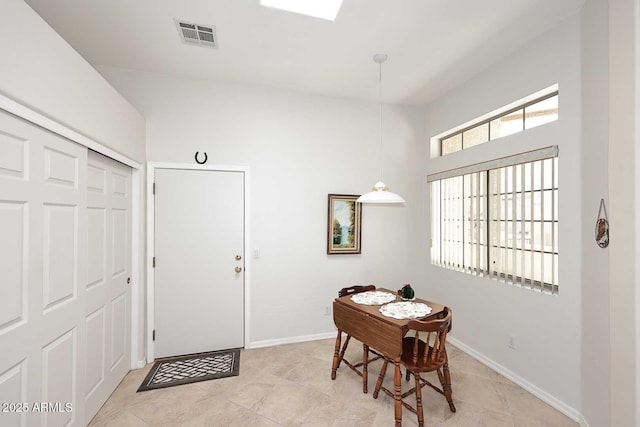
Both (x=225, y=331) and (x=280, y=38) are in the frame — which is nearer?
(x=280, y=38)

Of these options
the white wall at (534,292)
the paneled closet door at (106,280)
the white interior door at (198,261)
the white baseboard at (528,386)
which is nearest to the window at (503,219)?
the white wall at (534,292)

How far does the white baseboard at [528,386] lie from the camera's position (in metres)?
2.11

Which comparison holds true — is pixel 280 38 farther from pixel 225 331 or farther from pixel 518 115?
pixel 225 331

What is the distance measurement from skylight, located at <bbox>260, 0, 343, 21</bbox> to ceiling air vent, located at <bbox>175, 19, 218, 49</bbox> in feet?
1.94

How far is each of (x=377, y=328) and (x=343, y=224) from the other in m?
1.63

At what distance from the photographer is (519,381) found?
2.53 meters

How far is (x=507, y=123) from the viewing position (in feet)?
9.19

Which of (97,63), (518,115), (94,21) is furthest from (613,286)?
(97,63)

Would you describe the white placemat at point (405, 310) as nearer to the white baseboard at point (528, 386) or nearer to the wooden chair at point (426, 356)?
the wooden chair at point (426, 356)

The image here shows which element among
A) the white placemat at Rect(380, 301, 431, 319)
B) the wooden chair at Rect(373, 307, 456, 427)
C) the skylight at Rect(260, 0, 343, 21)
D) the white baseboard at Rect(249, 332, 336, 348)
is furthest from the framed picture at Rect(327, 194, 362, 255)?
the skylight at Rect(260, 0, 343, 21)

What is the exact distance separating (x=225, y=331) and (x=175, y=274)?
32.3 inches

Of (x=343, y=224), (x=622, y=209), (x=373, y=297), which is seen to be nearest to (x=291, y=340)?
(x=373, y=297)

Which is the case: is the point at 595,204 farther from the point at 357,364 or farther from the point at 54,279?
the point at 54,279

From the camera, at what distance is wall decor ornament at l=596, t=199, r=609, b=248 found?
1786 mm
